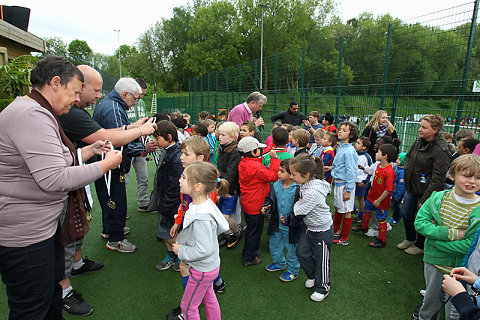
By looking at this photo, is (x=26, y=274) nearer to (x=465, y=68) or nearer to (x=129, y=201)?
(x=129, y=201)

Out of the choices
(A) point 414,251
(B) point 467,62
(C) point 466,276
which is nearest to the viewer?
(C) point 466,276

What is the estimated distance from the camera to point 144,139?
3.60 metres

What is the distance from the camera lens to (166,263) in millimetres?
3293

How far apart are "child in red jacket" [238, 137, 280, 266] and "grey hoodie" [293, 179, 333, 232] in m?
0.53

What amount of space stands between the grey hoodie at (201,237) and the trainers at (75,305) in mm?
1325

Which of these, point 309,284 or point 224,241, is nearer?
point 309,284

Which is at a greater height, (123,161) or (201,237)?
(123,161)

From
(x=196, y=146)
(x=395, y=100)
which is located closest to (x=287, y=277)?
(x=196, y=146)

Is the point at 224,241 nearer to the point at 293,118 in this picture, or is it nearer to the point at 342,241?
the point at 342,241

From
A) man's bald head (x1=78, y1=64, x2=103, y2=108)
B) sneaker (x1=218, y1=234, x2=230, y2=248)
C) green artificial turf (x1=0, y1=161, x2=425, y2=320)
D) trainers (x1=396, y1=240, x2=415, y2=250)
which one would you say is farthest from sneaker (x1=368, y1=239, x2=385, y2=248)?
man's bald head (x1=78, y1=64, x2=103, y2=108)

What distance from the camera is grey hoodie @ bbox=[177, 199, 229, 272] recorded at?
Answer: 1906 millimetres

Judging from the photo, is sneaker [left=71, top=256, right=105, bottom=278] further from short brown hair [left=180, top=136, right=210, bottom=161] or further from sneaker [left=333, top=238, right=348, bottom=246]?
sneaker [left=333, top=238, right=348, bottom=246]

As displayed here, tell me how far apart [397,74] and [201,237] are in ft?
21.8

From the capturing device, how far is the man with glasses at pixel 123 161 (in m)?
3.15
